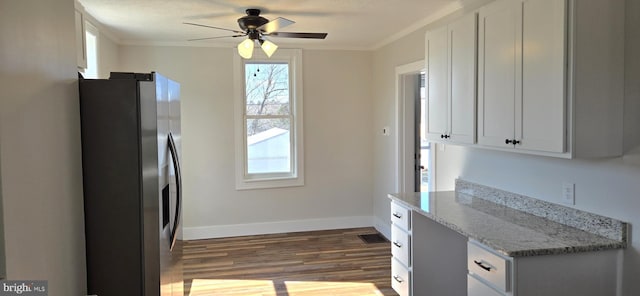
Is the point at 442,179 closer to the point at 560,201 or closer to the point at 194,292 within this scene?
the point at 560,201

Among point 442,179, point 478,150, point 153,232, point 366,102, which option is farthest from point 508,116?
point 366,102

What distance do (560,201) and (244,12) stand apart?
2716 mm

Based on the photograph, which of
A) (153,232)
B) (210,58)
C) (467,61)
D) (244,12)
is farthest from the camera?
(210,58)

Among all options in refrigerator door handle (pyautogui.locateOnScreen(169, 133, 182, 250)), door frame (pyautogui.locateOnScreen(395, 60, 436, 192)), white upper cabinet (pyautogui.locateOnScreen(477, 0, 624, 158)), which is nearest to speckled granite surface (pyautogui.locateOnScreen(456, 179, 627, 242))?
white upper cabinet (pyautogui.locateOnScreen(477, 0, 624, 158))

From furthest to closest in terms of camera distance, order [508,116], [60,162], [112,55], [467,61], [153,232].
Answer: [112,55], [467,61], [508,116], [153,232], [60,162]

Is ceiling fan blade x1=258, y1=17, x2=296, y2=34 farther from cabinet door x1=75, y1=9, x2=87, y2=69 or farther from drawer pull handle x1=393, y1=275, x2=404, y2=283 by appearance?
drawer pull handle x1=393, y1=275, x2=404, y2=283

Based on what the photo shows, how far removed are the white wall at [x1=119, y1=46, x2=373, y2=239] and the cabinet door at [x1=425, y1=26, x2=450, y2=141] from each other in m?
2.25

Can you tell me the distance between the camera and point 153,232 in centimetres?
223

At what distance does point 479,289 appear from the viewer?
2234 millimetres

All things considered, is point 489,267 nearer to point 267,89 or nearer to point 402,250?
point 402,250

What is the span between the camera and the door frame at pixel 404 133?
15.4 feet

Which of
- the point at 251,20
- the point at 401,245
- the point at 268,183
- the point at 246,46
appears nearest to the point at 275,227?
the point at 268,183

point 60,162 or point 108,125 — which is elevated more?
point 108,125

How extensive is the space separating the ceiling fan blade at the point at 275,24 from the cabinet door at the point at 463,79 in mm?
1165
